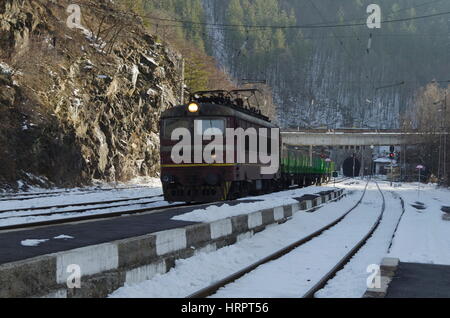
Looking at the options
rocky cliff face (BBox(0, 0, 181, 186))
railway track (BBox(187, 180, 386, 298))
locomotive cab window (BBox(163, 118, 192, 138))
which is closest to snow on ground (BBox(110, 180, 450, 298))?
railway track (BBox(187, 180, 386, 298))

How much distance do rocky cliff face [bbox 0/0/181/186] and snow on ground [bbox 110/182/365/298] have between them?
14838mm

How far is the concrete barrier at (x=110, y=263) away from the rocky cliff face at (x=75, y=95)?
642 inches

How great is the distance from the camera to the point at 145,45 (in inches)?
1774

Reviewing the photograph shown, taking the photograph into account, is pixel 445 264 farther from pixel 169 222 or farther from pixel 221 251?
pixel 169 222

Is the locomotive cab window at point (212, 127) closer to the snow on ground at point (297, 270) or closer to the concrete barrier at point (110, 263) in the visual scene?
the snow on ground at point (297, 270)

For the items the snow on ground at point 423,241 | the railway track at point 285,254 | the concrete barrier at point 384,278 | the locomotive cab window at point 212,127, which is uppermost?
the locomotive cab window at point 212,127

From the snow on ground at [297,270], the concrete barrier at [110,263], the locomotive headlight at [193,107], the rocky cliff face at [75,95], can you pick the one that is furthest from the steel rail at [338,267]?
the rocky cliff face at [75,95]

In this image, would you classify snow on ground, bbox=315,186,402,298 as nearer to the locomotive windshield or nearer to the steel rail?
the steel rail

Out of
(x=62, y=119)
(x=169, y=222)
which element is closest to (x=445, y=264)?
(x=169, y=222)

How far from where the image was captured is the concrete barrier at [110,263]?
5539mm

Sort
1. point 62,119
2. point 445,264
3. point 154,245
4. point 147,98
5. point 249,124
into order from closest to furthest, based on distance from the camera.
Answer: point 154,245 < point 445,264 < point 249,124 < point 62,119 < point 147,98

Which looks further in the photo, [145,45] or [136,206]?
[145,45]

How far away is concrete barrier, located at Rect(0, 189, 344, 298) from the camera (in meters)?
5.54
